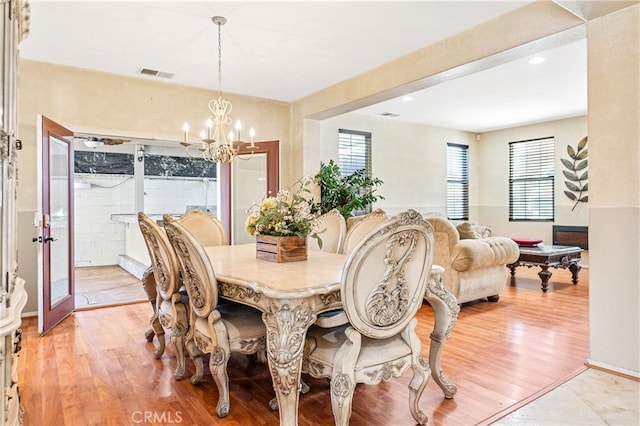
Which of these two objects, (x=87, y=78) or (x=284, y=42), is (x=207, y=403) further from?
(x=87, y=78)

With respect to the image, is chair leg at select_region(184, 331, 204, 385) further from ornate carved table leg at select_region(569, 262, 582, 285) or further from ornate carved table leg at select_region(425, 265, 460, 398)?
ornate carved table leg at select_region(569, 262, 582, 285)

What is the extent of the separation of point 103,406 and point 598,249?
328 centimetres

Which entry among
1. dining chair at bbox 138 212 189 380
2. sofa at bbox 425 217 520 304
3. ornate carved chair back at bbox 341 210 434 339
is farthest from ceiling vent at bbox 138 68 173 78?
ornate carved chair back at bbox 341 210 434 339

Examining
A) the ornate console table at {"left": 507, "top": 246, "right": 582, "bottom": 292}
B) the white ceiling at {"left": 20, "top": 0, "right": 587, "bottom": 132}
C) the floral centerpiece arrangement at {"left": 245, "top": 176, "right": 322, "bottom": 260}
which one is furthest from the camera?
the ornate console table at {"left": 507, "top": 246, "right": 582, "bottom": 292}

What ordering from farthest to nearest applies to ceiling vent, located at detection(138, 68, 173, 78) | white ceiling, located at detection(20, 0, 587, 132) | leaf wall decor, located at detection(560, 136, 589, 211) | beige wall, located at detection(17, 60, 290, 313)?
leaf wall decor, located at detection(560, 136, 589, 211), ceiling vent, located at detection(138, 68, 173, 78), beige wall, located at detection(17, 60, 290, 313), white ceiling, located at detection(20, 0, 587, 132)

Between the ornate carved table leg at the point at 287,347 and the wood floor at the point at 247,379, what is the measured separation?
354 mm

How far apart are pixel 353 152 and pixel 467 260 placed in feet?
11.8

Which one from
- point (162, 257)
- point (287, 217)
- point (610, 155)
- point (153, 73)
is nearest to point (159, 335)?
point (162, 257)

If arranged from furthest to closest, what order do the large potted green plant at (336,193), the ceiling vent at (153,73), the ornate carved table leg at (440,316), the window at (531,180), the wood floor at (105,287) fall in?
the window at (531,180) → the large potted green plant at (336,193) → the wood floor at (105,287) → the ceiling vent at (153,73) → the ornate carved table leg at (440,316)

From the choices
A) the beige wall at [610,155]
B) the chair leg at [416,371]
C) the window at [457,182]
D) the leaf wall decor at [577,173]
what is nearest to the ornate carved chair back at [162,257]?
the chair leg at [416,371]

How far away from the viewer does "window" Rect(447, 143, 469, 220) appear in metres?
8.62

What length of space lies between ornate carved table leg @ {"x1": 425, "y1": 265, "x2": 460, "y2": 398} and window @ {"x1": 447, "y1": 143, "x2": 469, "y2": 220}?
6578 mm

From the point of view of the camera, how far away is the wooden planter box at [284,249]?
2691mm

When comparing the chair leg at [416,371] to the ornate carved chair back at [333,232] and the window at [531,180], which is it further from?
the window at [531,180]
